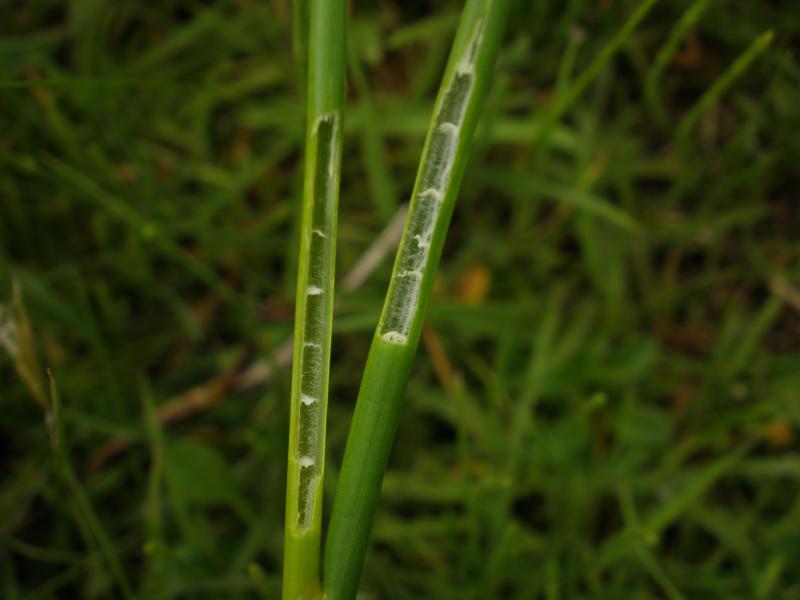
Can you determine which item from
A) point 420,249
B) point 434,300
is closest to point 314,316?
point 420,249

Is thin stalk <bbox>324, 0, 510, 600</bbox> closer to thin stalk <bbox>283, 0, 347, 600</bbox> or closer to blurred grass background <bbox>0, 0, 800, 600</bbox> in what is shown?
thin stalk <bbox>283, 0, 347, 600</bbox>

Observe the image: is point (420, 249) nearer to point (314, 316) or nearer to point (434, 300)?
point (314, 316)

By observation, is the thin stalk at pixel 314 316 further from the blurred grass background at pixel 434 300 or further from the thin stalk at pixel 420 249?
the blurred grass background at pixel 434 300

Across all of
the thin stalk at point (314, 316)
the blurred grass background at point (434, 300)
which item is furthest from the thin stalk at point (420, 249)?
the blurred grass background at point (434, 300)

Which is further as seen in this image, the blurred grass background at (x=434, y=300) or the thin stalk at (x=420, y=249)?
the blurred grass background at (x=434, y=300)
